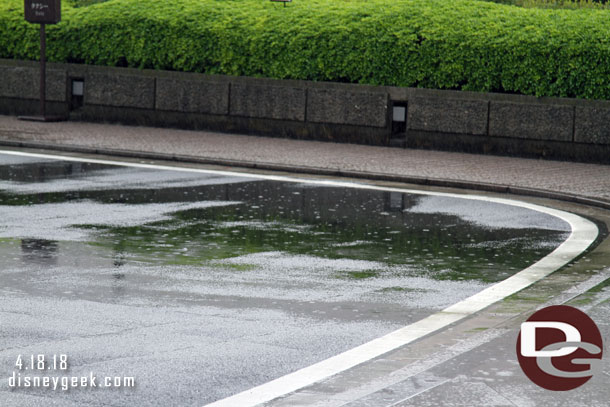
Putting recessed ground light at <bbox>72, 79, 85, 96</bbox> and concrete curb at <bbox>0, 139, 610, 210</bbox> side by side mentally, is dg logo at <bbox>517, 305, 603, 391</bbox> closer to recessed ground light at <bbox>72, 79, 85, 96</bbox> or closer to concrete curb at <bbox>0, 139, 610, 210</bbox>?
concrete curb at <bbox>0, 139, 610, 210</bbox>

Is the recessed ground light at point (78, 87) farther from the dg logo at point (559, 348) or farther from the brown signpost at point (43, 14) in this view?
the dg logo at point (559, 348)

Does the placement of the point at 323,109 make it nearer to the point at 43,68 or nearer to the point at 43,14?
the point at 43,68

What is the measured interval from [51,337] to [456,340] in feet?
8.68

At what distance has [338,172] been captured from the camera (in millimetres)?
17547

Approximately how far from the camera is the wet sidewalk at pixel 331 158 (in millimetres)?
16781

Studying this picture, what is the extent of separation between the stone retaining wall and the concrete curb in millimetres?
→ 3772

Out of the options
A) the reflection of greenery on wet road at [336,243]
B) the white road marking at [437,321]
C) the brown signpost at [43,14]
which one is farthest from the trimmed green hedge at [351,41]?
the reflection of greenery on wet road at [336,243]

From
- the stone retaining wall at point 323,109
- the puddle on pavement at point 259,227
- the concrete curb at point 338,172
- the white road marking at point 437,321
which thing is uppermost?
the stone retaining wall at point 323,109

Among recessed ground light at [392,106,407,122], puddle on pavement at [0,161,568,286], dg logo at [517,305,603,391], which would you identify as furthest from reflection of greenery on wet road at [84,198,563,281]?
recessed ground light at [392,106,407,122]

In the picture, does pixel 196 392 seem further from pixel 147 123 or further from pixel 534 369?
pixel 147 123

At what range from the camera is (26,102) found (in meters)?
25.0

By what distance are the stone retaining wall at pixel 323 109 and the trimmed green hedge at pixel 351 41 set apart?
244 millimetres

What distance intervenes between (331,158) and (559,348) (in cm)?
1174

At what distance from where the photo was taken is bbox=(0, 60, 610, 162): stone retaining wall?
65.4 ft
